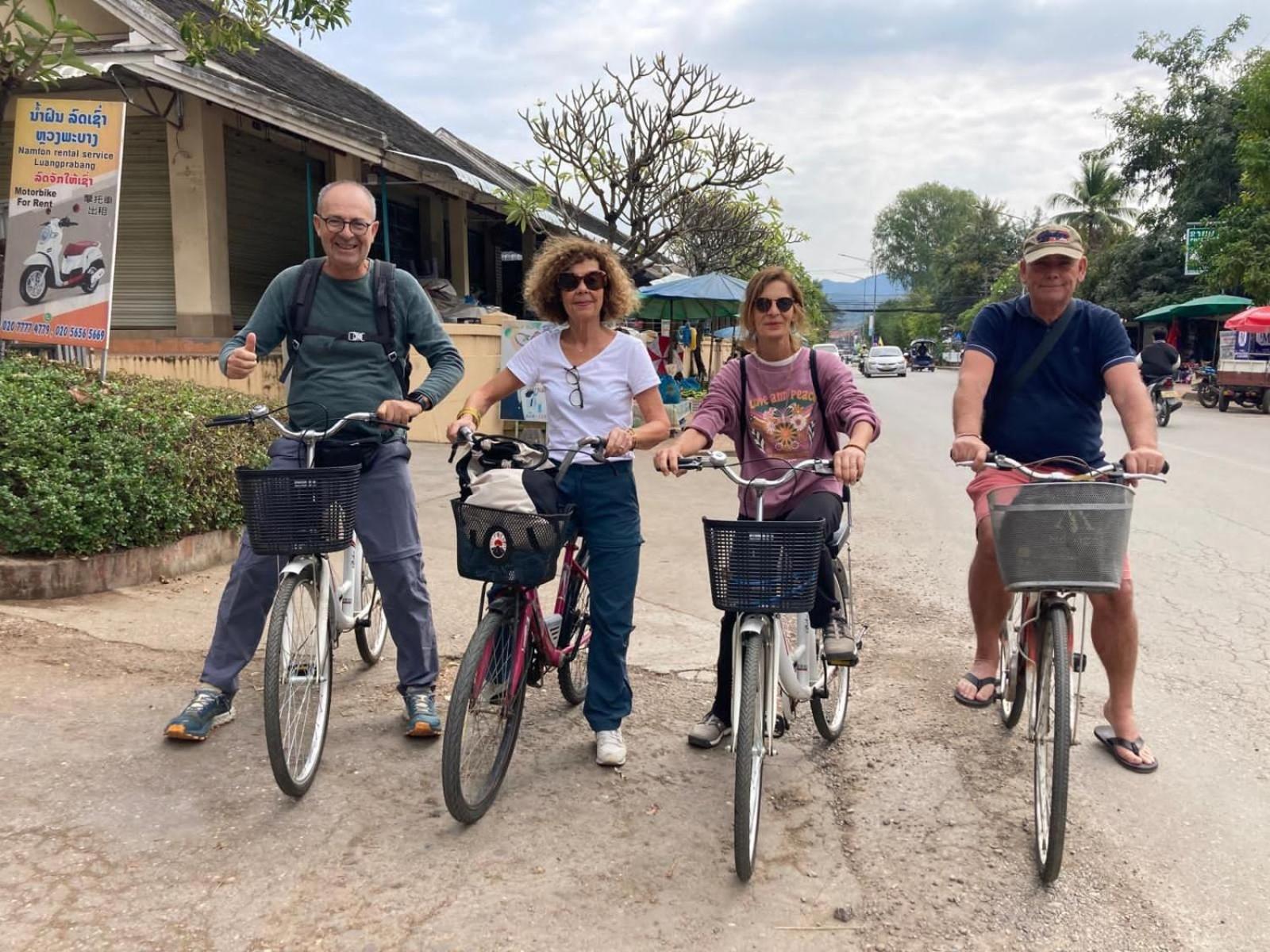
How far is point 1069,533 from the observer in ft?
9.53

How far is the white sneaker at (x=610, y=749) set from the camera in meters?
3.56

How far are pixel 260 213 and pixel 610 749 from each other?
11.3m

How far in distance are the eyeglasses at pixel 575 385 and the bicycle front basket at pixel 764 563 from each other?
0.82m

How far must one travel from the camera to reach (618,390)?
358 centimetres

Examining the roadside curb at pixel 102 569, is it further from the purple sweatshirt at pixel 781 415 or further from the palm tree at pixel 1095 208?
the palm tree at pixel 1095 208

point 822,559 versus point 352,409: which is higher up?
point 352,409

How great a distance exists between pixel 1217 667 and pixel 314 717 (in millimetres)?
4037

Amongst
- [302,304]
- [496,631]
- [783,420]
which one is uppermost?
[302,304]

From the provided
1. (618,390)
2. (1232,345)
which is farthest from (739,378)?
(1232,345)

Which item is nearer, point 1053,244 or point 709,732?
point 1053,244

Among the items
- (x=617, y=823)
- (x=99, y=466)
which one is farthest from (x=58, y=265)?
(x=617, y=823)

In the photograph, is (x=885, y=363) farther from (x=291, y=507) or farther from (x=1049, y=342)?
(x=291, y=507)

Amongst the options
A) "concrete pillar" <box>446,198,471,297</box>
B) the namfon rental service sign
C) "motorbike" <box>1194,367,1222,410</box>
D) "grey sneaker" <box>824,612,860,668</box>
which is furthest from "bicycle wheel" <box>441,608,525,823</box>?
"motorbike" <box>1194,367,1222,410</box>

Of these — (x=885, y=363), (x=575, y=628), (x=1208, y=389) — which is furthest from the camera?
(x=885, y=363)
